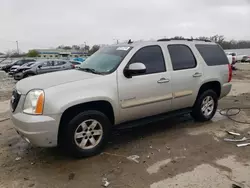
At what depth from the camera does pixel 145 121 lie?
4.52 meters

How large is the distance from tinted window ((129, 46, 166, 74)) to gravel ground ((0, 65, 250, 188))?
1.38 metres

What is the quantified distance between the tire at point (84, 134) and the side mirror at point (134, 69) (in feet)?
2.73

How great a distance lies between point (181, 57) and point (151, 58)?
0.80 m

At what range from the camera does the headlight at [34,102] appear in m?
3.43

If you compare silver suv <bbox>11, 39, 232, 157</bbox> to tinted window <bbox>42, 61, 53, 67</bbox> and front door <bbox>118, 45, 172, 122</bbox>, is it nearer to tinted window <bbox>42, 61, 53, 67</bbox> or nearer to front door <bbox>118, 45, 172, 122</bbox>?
front door <bbox>118, 45, 172, 122</bbox>

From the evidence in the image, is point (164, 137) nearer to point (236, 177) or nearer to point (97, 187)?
point (236, 177)

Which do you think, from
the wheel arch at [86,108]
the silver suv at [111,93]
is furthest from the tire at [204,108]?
the wheel arch at [86,108]

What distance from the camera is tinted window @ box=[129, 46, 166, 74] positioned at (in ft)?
14.6

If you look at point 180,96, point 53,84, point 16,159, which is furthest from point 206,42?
point 16,159

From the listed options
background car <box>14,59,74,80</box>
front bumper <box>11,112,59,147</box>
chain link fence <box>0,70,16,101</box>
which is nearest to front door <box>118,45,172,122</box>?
front bumper <box>11,112,59,147</box>

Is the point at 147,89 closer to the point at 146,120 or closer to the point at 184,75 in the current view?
the point at 146,120

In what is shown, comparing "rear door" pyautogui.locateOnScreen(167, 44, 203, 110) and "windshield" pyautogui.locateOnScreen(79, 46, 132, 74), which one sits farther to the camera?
"rear door" pyautogui.locateOnScreen(167, 44, 203, 110)

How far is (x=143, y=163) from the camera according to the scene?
3729mm

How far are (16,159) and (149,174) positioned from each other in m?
2.22
